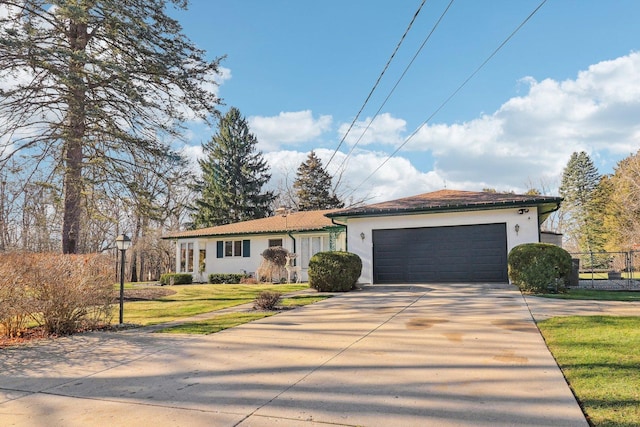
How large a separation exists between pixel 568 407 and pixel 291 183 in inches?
1583

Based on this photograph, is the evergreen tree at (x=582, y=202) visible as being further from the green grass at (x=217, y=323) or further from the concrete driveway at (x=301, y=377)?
the green grass at (x=217, y=323)

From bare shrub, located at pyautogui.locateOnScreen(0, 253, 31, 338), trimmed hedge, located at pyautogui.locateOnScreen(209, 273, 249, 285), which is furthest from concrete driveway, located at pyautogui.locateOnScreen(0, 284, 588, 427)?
trimmed hedge, located at pyautogui.locateOnScreen(209, 273, 249, 285)

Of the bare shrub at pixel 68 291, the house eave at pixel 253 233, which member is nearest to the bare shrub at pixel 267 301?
the bare shrub at pixel 68 291

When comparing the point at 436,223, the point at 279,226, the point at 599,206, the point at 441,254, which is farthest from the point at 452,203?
the point at 599,206

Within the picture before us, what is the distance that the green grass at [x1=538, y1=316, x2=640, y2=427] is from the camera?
320 cm

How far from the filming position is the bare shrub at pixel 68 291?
7.00m

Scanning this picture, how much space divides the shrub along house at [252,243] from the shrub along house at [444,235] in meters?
3.15

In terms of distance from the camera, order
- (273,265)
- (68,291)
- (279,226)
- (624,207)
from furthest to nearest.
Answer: (624,207), (279,226), (273,265), (68,291)

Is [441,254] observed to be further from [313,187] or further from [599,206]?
[599,206]

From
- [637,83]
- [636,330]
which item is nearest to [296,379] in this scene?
[636,330]

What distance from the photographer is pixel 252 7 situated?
501 inches

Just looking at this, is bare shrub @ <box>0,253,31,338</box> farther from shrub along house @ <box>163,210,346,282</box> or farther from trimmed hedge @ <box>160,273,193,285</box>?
trimmed hedge @ <box>160,273,193,285</box>

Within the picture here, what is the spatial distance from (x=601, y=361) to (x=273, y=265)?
1609 cm

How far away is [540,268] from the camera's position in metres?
10.6
